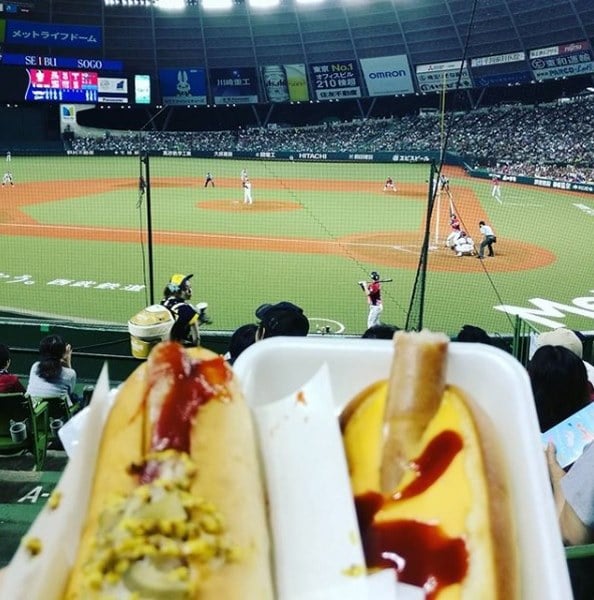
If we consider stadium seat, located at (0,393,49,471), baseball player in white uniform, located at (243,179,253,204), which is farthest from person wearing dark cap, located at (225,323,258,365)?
baseball player in white uniform, located at (243,179,253,204)

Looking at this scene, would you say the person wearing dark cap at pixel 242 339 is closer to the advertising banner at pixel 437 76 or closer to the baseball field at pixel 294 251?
the baseball field at pixel 294 251

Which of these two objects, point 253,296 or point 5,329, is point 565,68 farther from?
point 5,329

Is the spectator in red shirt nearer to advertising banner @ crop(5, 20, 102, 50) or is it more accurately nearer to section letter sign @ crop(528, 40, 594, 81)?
section letter sign @ crop(528, 40, 594, 81)

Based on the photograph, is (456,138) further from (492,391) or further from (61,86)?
(492,391)

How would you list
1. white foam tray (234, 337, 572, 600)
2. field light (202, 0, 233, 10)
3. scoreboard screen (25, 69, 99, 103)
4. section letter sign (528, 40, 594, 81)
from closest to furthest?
white foam tray (234, 337, 572, 600), section letter sign (528, 40, 594, 81), scoreboard screen (25, 69, 99, 103), field light (202, 0, 233, 10)

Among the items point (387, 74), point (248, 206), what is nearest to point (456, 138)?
point (387, 74)
